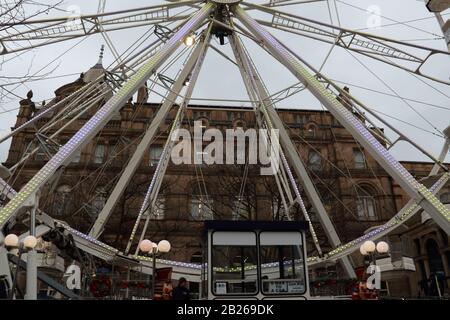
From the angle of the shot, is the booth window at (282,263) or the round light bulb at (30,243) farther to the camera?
the round light bulb at (30,243)

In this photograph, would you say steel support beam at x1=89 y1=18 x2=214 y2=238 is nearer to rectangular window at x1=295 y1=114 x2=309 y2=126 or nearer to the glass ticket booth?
the glass ticket booth

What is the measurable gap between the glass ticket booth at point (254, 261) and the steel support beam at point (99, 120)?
6095 millimetres

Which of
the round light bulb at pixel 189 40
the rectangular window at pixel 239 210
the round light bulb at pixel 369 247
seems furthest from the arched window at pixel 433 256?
the round light bulb at pixel 189 40

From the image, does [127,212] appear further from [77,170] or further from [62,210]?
[77,170]

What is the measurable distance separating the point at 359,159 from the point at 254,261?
3337 cm

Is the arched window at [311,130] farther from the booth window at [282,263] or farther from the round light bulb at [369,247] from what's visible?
the booth window at [282,263]

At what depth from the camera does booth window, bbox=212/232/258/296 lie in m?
10.3

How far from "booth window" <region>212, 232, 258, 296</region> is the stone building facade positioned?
52.5 feet

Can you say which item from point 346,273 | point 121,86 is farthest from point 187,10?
point 346,273

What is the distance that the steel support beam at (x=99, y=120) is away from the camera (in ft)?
42.1

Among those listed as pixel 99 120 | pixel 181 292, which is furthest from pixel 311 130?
pixel 181 292

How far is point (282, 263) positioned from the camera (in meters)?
11.1

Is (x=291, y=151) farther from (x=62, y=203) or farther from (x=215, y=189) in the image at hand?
(x=62, y=203)

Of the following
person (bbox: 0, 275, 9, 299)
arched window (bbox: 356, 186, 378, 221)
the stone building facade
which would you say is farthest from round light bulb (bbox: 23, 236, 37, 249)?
arched window (bbox: 356, 186, 378, 221)
